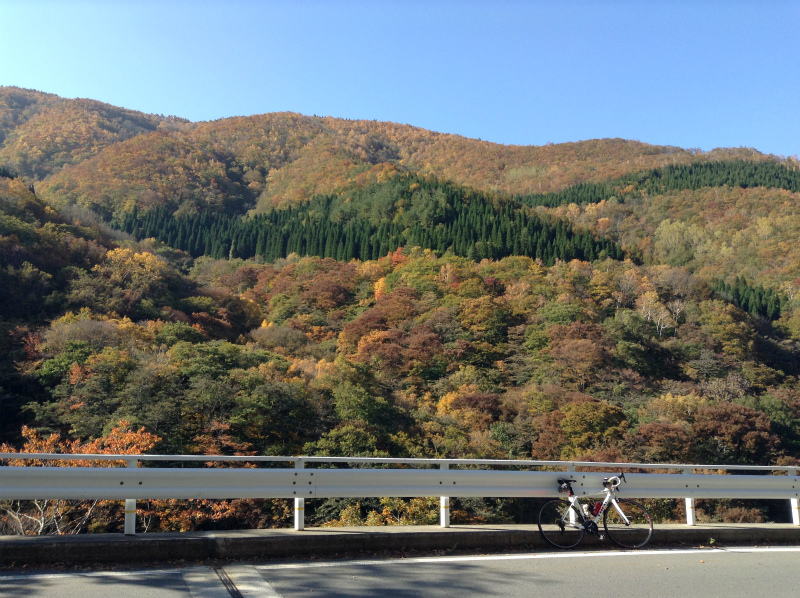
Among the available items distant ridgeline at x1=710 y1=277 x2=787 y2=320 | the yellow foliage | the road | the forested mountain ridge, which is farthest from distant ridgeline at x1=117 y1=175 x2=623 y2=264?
the road

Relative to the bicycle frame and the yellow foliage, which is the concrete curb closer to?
the bicycle frame

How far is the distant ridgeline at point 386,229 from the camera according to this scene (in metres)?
80.9

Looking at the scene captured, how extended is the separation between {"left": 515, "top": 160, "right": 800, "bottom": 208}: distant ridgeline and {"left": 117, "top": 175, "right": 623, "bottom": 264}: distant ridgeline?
26129 mm

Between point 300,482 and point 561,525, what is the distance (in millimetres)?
3191

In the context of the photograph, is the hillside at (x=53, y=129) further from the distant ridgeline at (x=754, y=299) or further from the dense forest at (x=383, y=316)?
the distant ridgeline at (x=754, y=299)

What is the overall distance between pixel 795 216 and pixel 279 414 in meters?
89.5

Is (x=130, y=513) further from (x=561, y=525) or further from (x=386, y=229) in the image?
(x=386, y=229)

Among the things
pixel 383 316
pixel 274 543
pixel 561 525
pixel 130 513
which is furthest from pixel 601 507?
pixel 383 316

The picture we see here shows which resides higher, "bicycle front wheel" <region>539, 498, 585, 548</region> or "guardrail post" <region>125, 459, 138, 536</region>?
"guardrail post" <region>125, 459, 138, 536</region>

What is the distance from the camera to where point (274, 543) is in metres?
6.32

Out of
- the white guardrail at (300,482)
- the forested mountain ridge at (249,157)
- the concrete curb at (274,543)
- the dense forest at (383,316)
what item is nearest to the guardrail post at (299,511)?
the white guardrail at (300,482)

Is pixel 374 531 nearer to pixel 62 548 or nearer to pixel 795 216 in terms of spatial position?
pixel 62 548

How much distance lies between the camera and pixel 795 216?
9025cm

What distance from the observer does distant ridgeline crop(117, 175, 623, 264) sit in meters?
80.9
